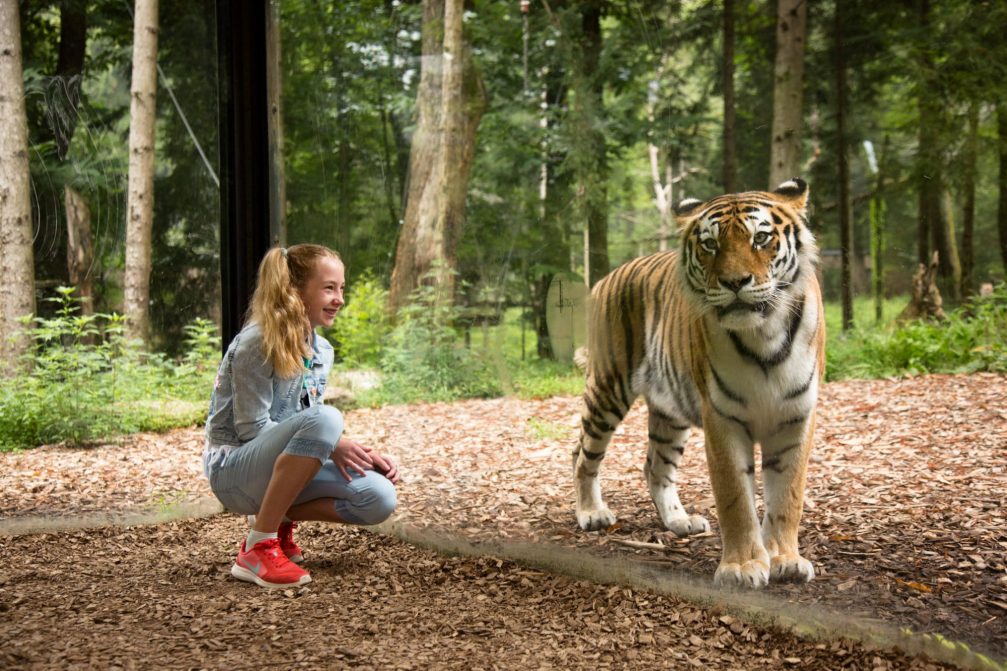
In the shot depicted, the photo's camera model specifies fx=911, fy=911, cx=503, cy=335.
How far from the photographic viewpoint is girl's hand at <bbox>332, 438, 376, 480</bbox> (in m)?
3.08

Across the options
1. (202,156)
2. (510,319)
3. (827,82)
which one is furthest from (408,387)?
(827,82)

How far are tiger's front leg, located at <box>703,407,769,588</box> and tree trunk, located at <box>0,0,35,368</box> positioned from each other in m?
3.27

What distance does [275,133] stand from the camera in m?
4.26

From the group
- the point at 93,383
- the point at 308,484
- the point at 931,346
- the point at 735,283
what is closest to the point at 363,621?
the point at 308,484

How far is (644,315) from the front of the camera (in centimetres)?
307

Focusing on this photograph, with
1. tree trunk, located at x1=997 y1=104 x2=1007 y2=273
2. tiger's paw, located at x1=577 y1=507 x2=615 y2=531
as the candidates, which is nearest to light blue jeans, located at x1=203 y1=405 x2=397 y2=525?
tiger's paw, located at x1=577 y1=507 x2=615 y2=531

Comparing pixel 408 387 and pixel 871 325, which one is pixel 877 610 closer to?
pixel 871 325

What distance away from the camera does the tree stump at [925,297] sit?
258cm

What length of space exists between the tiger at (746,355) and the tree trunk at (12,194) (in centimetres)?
294

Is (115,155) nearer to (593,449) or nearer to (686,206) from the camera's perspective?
(593,449)

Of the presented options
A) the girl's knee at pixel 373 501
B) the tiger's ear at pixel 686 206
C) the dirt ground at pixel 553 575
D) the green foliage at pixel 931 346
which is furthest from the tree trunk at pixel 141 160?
the green foliage at pixel 931 346

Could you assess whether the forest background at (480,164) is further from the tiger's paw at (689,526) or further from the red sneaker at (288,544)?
the red sneaker at (288,544)

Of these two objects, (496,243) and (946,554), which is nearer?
(946,554)

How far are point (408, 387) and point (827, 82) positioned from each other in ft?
6.95
